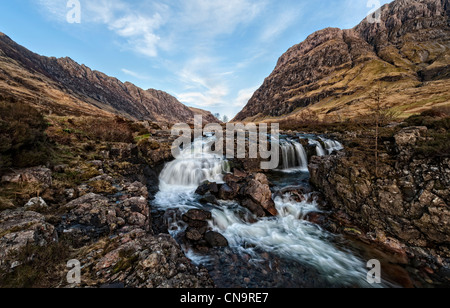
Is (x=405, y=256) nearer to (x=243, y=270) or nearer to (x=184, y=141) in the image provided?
(x=243, y=270)

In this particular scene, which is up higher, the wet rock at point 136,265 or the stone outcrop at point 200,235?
the wet rock at point 136,265

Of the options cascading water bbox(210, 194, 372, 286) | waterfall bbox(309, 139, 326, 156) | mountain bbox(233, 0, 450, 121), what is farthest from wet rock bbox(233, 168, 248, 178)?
mountain bbox(233, 0, 450, 121)

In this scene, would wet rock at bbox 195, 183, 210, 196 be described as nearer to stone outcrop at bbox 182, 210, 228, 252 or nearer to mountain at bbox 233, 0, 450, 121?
stone outcrop at bbox 182, 210, 228, 252

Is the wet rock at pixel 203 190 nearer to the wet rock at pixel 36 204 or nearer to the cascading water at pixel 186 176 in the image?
the cascading water at pixel 186 176

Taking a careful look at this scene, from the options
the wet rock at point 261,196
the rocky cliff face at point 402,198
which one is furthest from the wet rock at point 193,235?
the rocky cliff face at point 402,198

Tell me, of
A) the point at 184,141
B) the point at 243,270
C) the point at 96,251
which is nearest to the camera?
the point at 96,251

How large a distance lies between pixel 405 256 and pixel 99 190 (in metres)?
13.4

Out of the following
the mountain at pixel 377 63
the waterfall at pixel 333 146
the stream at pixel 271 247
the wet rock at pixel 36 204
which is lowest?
the stream at pixel 271 247

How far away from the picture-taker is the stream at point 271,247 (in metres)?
6.44

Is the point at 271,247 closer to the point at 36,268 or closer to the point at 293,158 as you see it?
the point at 36,268

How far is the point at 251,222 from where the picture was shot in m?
10.2

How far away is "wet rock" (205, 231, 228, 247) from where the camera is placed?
784 centimetres

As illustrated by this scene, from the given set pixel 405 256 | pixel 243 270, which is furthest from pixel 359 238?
pixel 243 270

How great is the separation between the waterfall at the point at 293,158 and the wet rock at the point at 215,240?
42.4 ft
